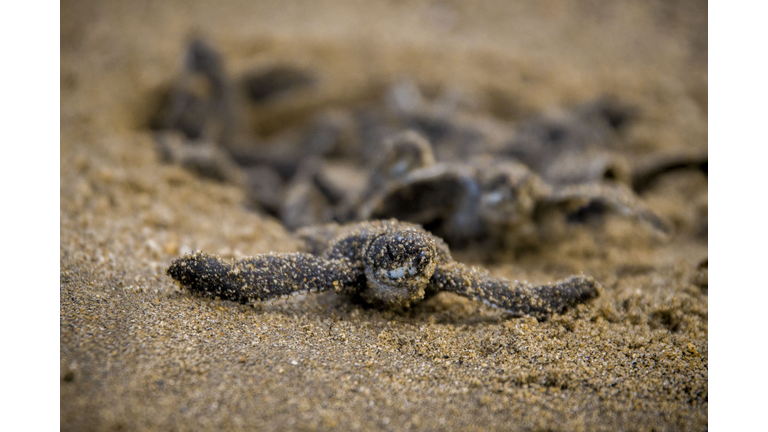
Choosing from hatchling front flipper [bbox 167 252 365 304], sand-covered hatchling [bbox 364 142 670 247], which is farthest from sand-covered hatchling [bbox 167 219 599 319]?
sand-covered hatchling [bbox 364 142 670 247]

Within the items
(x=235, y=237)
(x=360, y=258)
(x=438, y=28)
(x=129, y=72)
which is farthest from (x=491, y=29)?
(x=360, y=258)

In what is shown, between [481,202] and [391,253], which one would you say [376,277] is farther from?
[481,202]

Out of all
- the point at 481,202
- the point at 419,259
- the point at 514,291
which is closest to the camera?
the point at 419,259

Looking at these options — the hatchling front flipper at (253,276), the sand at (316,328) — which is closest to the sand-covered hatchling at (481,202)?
the sand at (316,328)

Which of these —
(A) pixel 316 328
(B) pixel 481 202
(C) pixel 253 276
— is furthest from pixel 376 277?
(B) pixel 481 202

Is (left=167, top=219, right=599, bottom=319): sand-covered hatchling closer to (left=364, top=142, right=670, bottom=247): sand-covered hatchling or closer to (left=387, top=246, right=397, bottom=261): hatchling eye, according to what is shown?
(left=387, top=246, right=397, bottom=261): hatchling eye

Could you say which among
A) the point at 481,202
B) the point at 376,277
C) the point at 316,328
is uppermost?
the point at 481,202

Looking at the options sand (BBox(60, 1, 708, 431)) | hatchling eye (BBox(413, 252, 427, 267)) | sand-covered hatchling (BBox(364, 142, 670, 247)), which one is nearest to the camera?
sand (BBox(60, 1, 708, 431))

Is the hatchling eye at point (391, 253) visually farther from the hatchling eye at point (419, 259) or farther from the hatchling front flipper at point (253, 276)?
the hatchling front flipper at point (253, 276)
